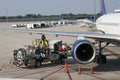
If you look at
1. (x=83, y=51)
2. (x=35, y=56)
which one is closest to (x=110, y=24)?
(x=83, y=51)

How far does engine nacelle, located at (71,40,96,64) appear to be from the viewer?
1627 centimetres

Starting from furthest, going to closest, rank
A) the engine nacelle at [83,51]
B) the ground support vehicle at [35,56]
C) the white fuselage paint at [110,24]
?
the white fuselage paint at [110,24]
the ground support vehicle at [35,56]
the engine nacelle at [83,51]

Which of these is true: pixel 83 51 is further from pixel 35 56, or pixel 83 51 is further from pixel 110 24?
pixel 110 24

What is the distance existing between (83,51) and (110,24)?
17.2ft

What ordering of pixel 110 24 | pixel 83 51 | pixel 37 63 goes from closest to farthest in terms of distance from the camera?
pixel 83 51 < pixel 37 63 < pixel 110 24

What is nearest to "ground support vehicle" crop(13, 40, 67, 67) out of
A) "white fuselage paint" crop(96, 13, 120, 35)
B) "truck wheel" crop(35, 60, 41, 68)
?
→ "truck wheel" crop(35, 60, 41, 68)

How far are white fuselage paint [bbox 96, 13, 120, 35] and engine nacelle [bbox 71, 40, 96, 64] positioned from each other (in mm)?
3166

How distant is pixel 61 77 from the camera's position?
15719mm

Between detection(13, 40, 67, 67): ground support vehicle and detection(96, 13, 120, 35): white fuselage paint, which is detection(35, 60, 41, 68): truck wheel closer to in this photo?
detection(13, 40, 67, 67): ground support vehicle

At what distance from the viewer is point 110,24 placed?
21.1 m

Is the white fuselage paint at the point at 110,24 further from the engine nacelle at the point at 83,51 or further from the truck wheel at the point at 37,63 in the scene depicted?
the truck wheel at the point at 37,63

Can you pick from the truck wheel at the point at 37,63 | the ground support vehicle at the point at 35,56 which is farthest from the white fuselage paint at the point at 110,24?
the truck wheel at the point at 37,63

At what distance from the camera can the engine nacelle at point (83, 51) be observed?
16.3 meters

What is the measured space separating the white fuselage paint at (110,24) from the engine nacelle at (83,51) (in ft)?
10.4
